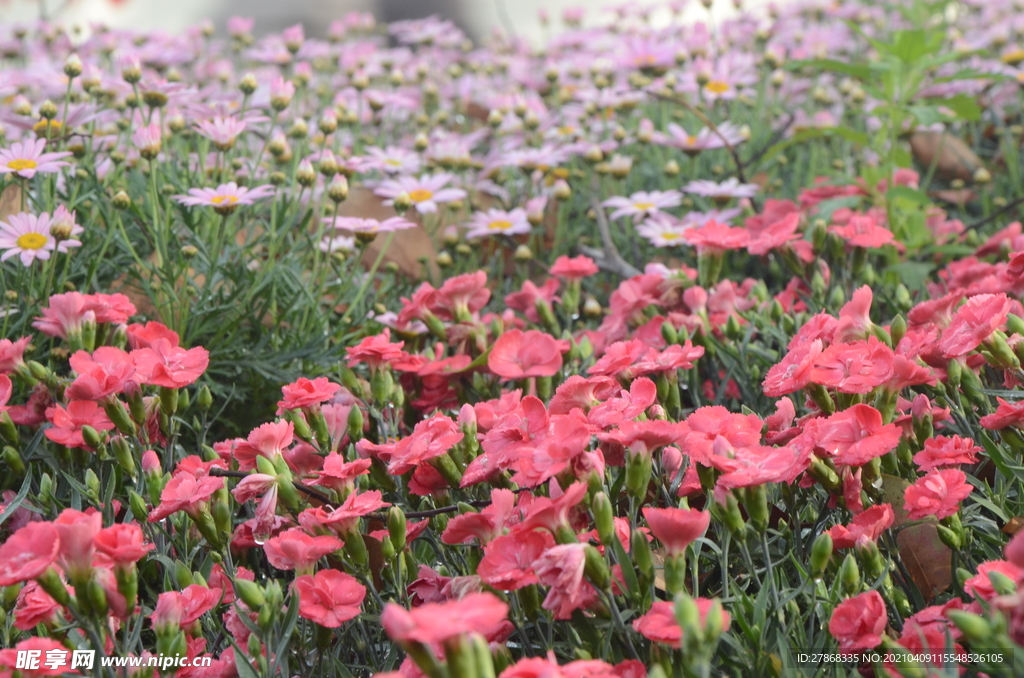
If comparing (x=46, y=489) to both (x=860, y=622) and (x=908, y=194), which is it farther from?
(x=908, y=194)

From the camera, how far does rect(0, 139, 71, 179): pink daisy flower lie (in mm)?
1581

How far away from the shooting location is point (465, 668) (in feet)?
2.23

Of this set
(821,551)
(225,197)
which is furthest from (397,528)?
(225,197)

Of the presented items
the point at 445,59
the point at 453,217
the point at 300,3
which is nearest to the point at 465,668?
the point at 453,217

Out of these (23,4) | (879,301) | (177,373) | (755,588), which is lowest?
(755,588)

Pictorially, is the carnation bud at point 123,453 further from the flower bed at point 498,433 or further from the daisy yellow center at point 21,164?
the daisy yellow center at point 21,164

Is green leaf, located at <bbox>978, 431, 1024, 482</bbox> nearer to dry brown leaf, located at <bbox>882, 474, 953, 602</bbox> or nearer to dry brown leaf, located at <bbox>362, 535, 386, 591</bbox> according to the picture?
dry brown leaf, located at <bbox>882, 474, 953, 602</bbox>

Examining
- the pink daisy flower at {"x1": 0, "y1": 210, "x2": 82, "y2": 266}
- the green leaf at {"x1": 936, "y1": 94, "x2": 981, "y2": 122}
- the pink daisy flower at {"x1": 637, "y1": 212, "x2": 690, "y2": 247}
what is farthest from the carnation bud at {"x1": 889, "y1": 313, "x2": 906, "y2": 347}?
the pink daisy flower at {"x1": 0, "y1": 210, "x2": 82, "y2": 266}

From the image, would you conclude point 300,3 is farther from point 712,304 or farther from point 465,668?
point 465,668

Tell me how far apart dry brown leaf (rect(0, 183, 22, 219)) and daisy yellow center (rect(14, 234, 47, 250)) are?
0.51 metres

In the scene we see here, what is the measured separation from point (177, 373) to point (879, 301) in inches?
57.0

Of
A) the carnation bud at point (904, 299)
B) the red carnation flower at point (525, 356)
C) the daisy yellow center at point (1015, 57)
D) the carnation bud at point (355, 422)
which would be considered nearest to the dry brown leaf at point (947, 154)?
the daisy yellow center at point (1015, 57)

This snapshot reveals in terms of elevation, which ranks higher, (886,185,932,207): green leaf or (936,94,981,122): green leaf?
(936,94,981,122): green leaf

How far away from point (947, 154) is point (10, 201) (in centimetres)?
273
